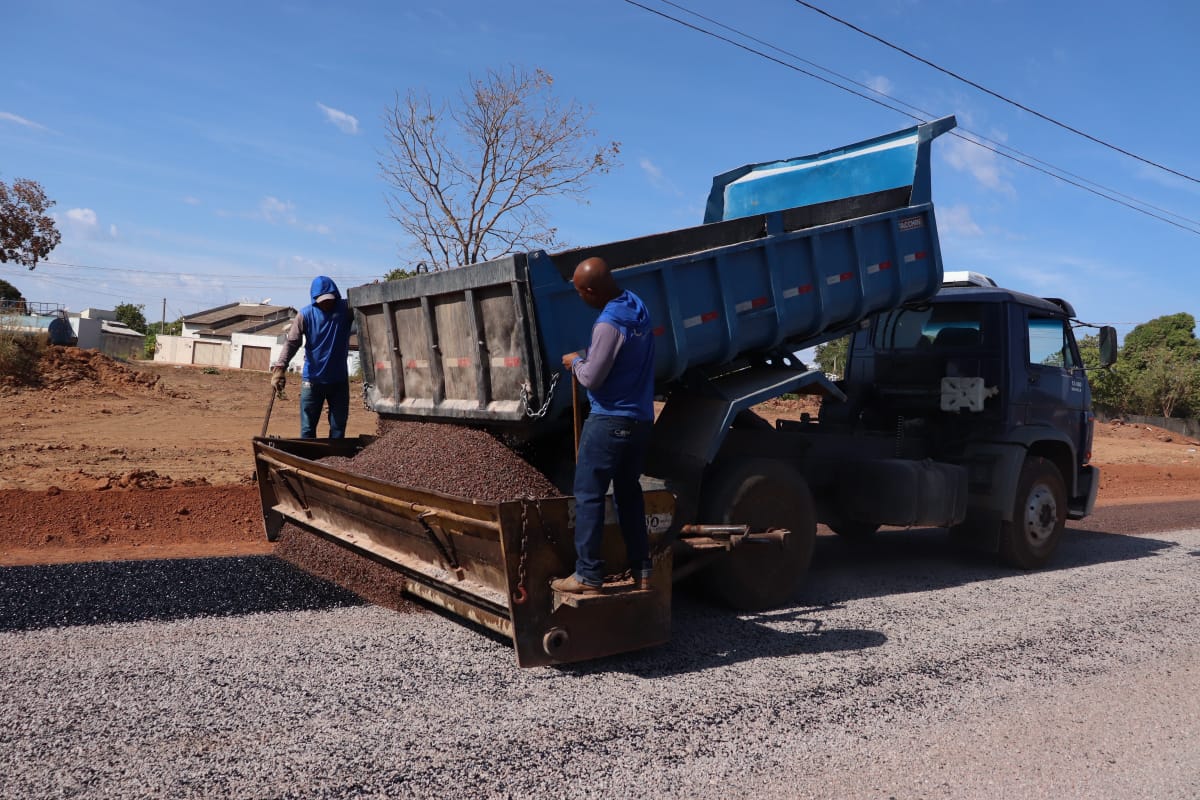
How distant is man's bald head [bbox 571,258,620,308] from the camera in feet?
13.9

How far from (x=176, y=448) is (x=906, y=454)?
36.9ft

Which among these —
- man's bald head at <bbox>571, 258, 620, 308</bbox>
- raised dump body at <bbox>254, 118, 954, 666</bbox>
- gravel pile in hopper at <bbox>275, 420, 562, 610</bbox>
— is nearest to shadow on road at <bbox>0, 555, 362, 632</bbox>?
gravel pile in hopper at <bbox>275, 420, 562, 610</bbox>

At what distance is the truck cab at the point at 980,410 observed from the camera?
738cm

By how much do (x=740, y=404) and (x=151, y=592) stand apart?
12.2 ft

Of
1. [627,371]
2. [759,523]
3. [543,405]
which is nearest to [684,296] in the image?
[543,405]

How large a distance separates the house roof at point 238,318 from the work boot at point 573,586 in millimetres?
65678

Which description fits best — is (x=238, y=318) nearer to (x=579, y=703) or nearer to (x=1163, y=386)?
(x=1163, y=386)

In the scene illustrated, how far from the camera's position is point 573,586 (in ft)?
13.3

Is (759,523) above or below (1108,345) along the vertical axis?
below

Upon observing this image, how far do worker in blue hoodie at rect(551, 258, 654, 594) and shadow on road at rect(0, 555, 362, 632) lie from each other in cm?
196

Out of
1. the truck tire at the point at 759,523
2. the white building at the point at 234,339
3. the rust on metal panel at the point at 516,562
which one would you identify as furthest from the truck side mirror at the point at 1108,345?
the white building at the point at 234,339

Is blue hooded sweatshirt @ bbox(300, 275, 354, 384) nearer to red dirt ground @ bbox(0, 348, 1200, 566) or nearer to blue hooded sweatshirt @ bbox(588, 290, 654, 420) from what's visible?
red dirt ground @ bbox(0, 348, 1200, 566)

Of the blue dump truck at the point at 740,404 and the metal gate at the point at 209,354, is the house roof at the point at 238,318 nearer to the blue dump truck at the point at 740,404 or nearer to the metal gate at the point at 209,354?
the metal gate at the point at 209,354

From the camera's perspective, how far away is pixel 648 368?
429 centimetres
